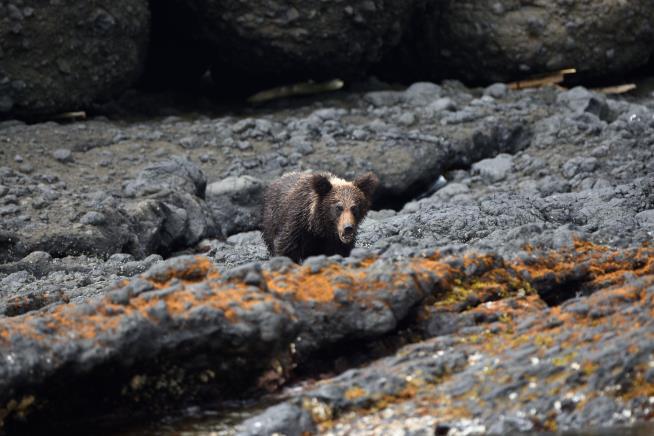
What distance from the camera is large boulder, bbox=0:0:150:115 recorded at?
14469 mm

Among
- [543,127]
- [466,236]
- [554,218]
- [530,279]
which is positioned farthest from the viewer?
[543,127]

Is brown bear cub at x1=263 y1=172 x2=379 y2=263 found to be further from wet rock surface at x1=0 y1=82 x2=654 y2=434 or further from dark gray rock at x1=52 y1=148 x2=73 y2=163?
dark gray rock at x1=52 y1=148 x2=73 y2=163

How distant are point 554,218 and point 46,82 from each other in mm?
6632

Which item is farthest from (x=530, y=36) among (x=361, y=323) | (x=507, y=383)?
(x=507, y=383)

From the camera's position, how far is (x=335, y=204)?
1086 centimetres

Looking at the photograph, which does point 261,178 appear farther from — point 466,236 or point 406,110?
point 466,236

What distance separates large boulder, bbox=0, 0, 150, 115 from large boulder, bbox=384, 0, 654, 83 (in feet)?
13.9

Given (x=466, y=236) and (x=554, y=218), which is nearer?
(x=466, y=236)

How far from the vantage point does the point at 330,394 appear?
6148 mm

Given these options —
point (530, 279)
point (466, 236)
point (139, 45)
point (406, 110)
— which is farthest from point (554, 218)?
point (139, 45)

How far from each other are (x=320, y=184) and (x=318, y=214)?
26cm

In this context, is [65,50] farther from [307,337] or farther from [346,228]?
[307,337]

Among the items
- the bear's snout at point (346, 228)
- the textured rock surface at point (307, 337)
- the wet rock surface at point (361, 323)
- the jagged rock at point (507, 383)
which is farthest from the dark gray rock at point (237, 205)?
the jagged rock at point (507, 383)

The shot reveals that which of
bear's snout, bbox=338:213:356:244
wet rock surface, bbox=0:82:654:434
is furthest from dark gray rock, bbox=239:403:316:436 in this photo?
bear's snout, bbox=338:213:356:244
